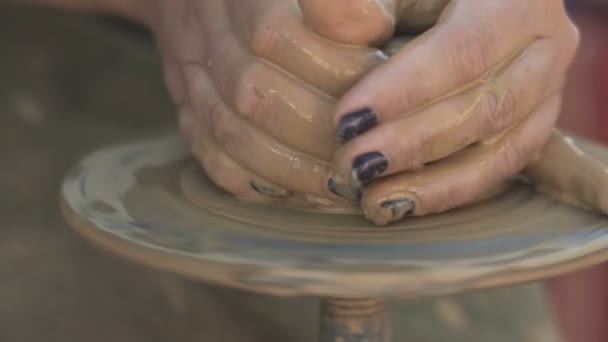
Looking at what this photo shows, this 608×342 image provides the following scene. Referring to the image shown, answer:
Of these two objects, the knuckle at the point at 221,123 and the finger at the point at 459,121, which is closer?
the finger at the point at 459,121

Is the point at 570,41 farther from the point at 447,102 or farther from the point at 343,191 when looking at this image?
the point at 343,191

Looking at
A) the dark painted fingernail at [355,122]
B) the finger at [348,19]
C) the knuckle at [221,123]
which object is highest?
the finger at [348,19]

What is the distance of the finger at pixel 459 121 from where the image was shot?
2.75 feet

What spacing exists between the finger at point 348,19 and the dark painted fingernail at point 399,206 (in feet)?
0.57

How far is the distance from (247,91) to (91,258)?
1.81 ft

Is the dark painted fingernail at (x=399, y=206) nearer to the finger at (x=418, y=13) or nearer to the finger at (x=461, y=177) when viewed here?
the finger at (x=461, y=177)

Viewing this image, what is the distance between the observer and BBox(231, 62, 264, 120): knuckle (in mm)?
917

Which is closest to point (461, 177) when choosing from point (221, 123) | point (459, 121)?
point (459, 121)

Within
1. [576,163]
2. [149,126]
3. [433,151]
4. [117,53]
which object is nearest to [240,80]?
[433,151]

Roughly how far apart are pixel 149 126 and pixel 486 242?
0.93m

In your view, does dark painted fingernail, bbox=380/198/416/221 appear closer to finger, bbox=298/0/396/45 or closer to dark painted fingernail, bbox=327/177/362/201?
dark painted fingernail, bbox=327/177/362/201

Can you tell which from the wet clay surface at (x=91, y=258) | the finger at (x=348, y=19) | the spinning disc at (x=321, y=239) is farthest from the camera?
the wet clay surface at (x=91, y=258)

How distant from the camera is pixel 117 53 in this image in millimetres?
1725

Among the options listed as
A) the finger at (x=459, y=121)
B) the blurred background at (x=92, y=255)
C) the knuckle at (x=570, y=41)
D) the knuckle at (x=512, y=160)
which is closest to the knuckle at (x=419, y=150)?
the finger at (x=459, y=121)
